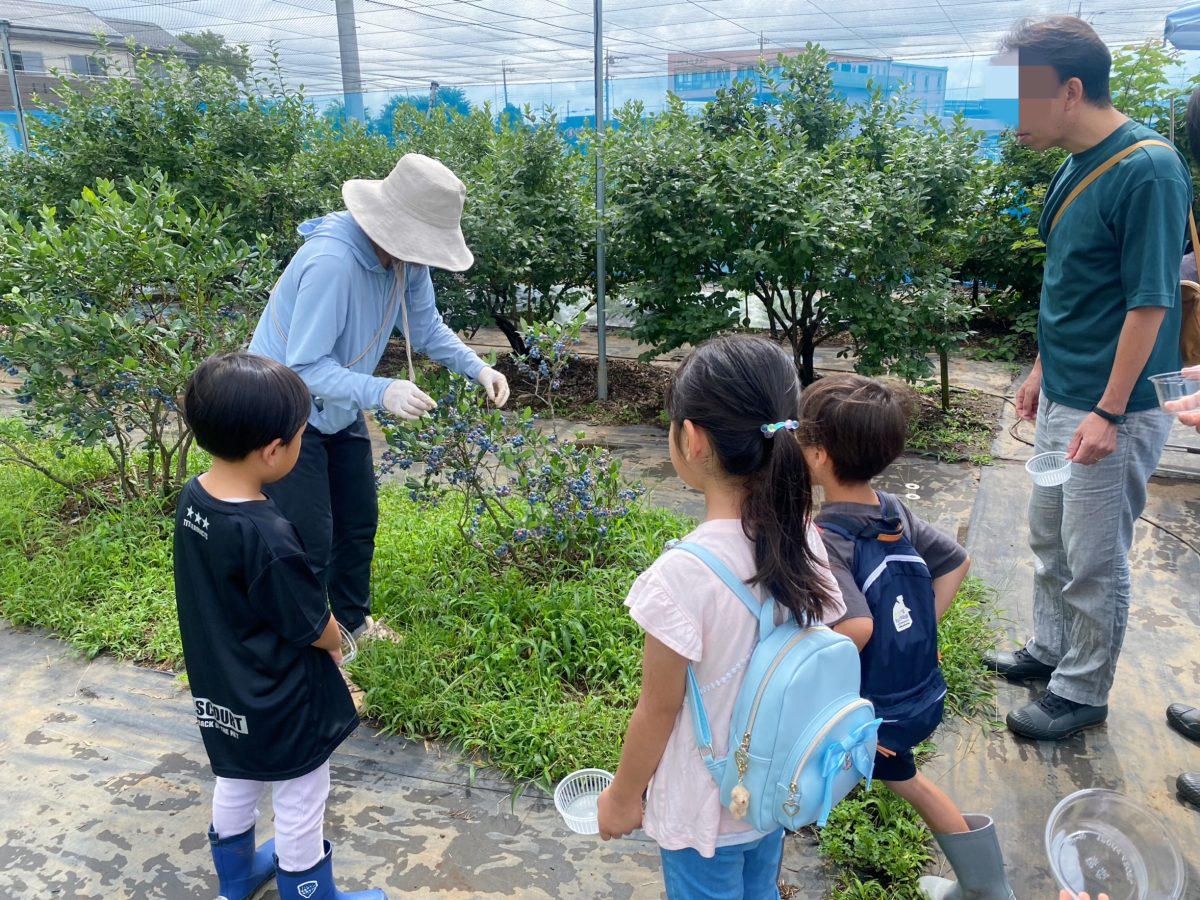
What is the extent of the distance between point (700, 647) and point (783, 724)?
0.18 metres

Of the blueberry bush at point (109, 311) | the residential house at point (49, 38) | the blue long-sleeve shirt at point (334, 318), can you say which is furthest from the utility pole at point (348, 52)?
the blue long-sleeve shirt at point (334, 318)

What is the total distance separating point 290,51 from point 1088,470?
1099 cm

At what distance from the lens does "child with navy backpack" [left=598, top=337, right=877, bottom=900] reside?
1.28 meters

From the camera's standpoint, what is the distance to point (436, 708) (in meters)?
2.55

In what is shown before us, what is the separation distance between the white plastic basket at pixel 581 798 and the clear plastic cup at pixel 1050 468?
4.71ft

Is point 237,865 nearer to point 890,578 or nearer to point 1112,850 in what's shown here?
point 890,578

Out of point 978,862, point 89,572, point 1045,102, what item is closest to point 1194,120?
point 1045,102

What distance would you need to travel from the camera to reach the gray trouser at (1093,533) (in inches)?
86.7

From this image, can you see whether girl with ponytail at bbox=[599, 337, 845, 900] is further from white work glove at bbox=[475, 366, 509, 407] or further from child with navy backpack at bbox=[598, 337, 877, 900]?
A: white work glove at bbox=[475, 366, 509, 407]

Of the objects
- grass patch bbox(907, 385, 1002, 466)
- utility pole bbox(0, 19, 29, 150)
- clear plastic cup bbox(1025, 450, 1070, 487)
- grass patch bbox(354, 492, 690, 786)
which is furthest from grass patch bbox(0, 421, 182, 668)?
utility pole bbox(0, 19, 29, 150)

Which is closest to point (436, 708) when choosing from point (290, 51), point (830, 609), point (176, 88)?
point (830, 609)

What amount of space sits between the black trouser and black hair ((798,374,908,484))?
1457 mm

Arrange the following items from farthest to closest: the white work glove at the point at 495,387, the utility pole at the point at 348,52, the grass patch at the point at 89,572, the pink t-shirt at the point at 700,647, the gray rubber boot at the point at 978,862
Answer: the utility pole at the point at 348,52 → the grass patch at the point at 89,572 → the white work glove at the point at 495,387 → the gray rubber boot at the point at 978,862 → the pink t-shirt at the point at 700,647

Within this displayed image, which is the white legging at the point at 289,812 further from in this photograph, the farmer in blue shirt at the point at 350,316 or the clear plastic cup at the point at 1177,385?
the clear plastic cup at the point at 1177,385
